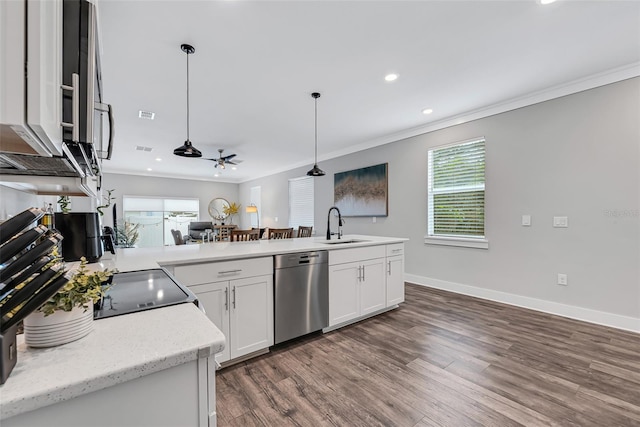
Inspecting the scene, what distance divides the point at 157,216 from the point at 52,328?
9.20 m

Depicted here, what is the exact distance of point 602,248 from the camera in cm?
286

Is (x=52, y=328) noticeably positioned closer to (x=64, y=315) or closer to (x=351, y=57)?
(x=64, y=315)

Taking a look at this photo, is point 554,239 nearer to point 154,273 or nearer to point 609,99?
point 609,99

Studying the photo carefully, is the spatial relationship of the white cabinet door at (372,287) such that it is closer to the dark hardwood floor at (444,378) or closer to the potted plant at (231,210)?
the dark hardwood floor at (444,378)

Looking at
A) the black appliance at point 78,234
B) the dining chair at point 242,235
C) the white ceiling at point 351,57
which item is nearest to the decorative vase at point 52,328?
the black appliance at point 78,234

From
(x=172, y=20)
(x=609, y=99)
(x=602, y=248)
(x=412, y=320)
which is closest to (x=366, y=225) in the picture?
(x=412, y=320)

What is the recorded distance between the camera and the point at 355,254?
288 centimetres

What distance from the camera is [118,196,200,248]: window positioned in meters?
8.29

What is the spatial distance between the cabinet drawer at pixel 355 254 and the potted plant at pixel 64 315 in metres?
2.07

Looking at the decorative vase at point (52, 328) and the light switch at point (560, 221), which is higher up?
the light switch at point (560, 221)

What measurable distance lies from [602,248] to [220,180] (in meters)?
9.67

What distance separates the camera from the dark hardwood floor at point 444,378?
1.59 m

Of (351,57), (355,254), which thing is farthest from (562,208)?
(351,57)

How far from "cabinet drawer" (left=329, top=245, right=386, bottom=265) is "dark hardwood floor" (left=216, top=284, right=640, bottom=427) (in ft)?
2.38
